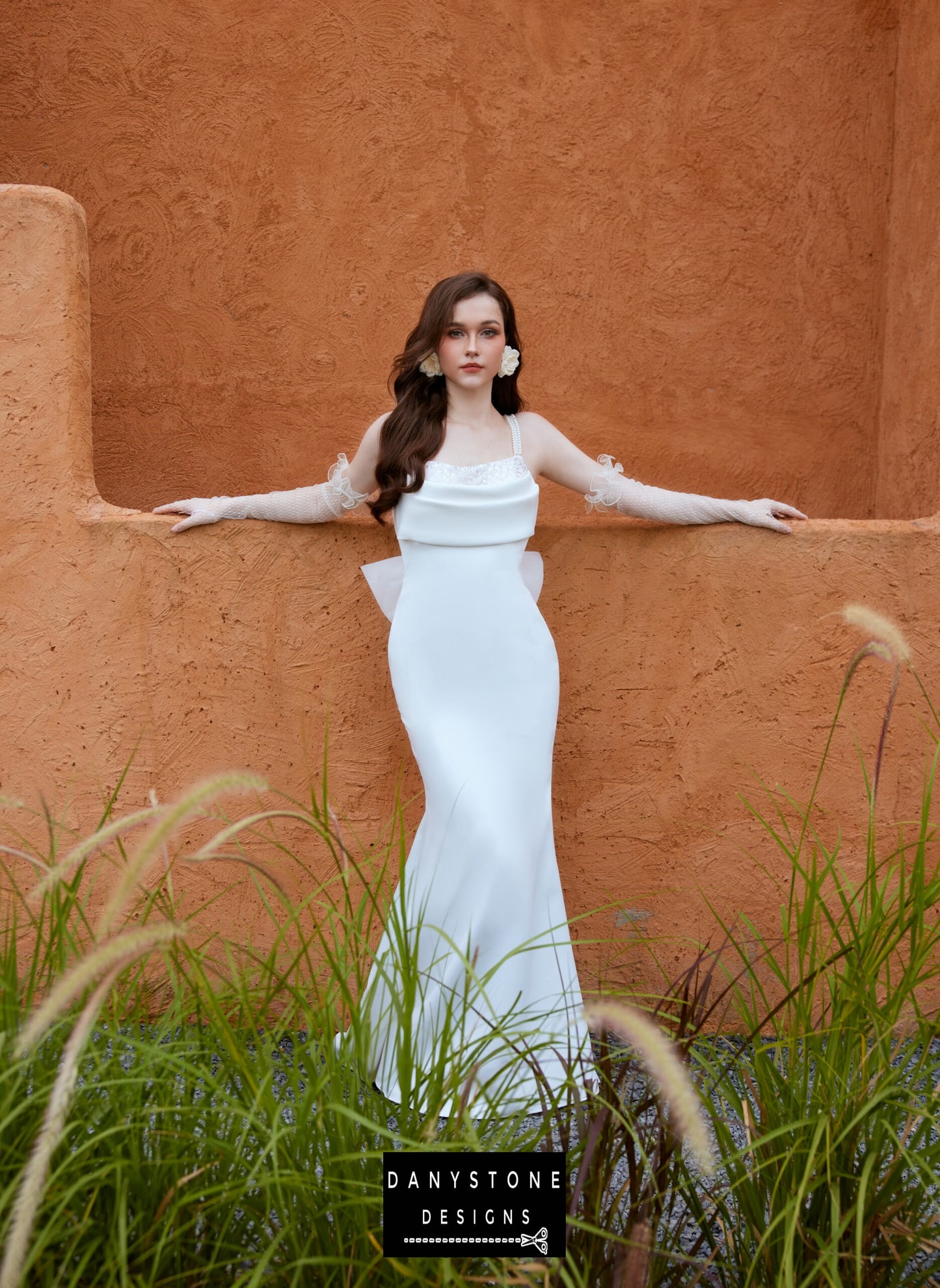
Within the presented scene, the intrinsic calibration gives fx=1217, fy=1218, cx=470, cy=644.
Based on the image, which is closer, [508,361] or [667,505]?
[508,361]

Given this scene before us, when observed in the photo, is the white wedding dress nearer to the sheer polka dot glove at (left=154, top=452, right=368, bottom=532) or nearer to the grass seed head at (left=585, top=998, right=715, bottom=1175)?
the sheer polka dot glove at (left=154, top=452, right=368, bottom=532)

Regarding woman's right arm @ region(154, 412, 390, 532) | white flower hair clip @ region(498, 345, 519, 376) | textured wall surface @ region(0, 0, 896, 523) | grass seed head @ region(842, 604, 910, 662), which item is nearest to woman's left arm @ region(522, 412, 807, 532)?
white flower hair clip @ region(498, 345, 519, 376)

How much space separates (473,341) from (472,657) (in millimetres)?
703

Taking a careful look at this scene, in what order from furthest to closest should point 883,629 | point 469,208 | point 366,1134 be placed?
point 469,208 → point 883,629 → point 366,1134

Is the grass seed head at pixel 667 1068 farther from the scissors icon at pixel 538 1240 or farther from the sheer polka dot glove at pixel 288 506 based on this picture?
the sheer polka dot glove at pixel 288 506

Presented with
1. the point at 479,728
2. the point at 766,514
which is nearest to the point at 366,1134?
the point at 479,728

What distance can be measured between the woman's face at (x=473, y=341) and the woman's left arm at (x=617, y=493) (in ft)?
0.62

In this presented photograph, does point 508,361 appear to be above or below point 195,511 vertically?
above

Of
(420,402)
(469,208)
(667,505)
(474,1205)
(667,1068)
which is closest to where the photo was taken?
(667,1068)

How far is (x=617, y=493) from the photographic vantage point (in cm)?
287

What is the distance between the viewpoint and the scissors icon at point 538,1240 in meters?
1.50

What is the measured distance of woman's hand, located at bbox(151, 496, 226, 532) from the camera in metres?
2.86

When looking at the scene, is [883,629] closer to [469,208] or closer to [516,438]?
[516,438]

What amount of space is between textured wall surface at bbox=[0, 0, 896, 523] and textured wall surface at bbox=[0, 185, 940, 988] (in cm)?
159
